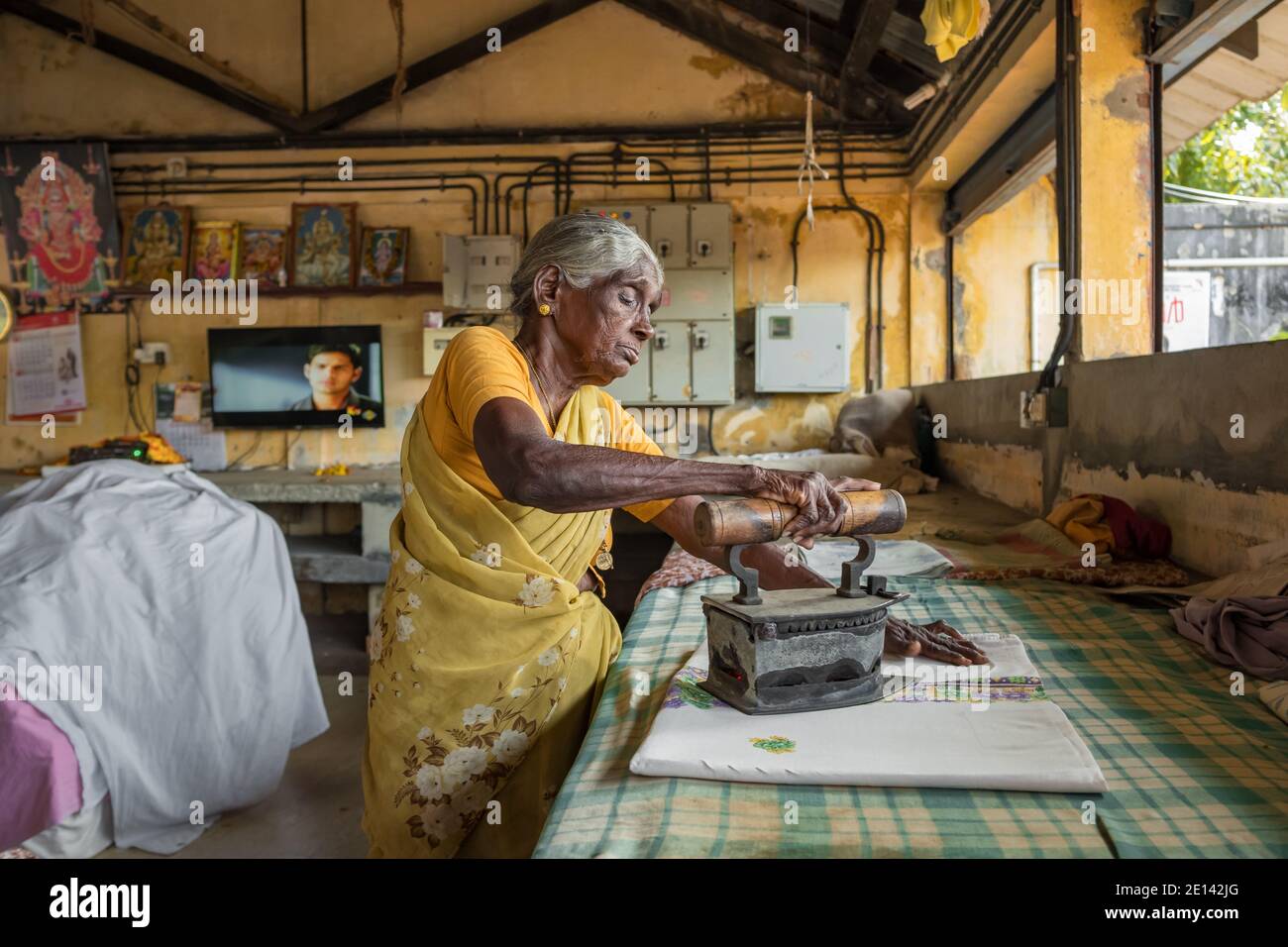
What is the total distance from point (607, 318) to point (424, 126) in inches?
255

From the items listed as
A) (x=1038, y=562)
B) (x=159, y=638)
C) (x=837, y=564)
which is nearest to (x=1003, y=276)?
(x=1038, y=562)

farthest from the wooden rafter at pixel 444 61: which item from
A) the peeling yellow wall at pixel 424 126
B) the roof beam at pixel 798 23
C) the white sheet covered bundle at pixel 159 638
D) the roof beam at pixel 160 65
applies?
the white sheet covered bundle at pixel 159 638

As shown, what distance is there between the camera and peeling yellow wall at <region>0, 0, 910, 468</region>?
719 centimetres

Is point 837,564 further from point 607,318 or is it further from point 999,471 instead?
point 999,471

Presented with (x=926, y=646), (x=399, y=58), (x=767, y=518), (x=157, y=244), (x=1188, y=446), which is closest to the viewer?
(x=767, y=518)

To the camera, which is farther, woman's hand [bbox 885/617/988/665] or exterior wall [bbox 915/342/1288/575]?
exterior wall [bbox 915/342/1288/575]

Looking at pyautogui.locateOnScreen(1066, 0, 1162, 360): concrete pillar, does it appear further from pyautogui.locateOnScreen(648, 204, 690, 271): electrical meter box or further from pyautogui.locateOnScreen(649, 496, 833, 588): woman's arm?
pyautogui.locateOnScreen(648, 204, 690, 271): electrical meter box

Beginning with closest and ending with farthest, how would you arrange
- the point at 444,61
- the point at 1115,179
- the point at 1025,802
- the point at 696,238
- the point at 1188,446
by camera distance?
the point at 1025,802 → the point at 1188,446 → the point at 1115,179 → the point at 696,238 → the point at 444,61

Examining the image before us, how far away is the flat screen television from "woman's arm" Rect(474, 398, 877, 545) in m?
6.32

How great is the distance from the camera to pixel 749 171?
283 inches

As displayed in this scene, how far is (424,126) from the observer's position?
7.41 metres

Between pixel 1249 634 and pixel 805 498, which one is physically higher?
pixel 805 498

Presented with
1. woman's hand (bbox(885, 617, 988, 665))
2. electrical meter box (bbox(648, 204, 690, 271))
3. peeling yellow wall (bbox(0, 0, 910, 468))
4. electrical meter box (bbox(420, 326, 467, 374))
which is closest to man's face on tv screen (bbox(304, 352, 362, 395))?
peeling yellow wall (bbox(0, 0, 910, 468))

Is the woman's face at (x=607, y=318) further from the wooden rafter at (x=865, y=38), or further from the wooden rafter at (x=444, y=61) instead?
the wooden rafter at (x=444, y=61)
